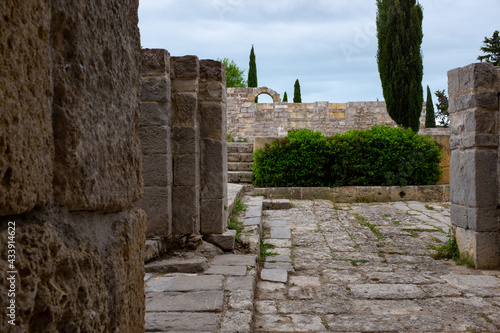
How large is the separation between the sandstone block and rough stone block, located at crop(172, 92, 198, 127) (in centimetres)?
314

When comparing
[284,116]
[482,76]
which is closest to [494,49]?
[284,116]

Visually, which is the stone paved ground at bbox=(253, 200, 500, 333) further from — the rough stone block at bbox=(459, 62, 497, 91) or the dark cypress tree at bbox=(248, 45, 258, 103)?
the dark cypress tree at bbox=(248, 45, 258, 103)

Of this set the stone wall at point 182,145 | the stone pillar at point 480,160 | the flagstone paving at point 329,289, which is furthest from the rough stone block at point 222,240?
the stone pillar at point 480,160

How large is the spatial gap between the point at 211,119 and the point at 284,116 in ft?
50.1

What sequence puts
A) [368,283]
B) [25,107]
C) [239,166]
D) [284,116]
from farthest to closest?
[284,116], [239,166], [368,283], [25,107]

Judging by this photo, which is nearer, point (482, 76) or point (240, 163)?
point (482, 76)

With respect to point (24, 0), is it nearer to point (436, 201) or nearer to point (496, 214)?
point (496, 214)

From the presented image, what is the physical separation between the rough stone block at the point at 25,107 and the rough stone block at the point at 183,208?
12.1 feet

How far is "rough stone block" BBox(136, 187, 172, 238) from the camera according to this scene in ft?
14.7

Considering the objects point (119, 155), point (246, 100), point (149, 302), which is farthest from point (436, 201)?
point (246, 100)

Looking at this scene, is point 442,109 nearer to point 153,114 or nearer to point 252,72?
point 252,72

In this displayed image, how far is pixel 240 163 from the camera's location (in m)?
11.6

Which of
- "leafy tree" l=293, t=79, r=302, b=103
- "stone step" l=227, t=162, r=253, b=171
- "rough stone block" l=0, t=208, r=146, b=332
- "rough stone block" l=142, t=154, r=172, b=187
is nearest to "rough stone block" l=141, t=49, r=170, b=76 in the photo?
"rough stone block" l=142, t=154, r=172, b=187

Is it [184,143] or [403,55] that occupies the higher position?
[403,55]
